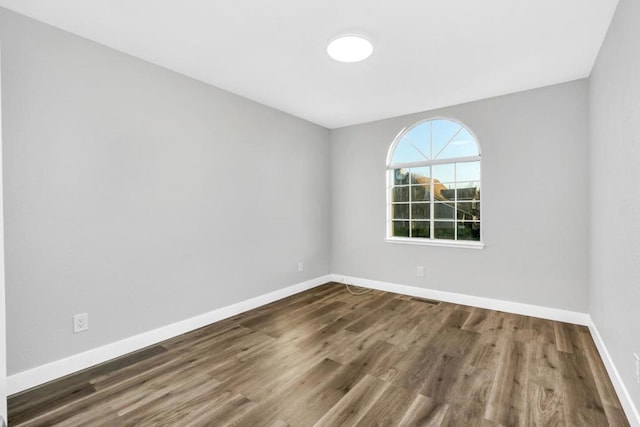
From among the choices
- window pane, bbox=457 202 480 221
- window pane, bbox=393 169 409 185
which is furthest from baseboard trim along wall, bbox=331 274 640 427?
window pane, bbox=393 169 409 185

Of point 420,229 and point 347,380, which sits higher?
point 420,229

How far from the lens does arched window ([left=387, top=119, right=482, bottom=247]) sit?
141 inches

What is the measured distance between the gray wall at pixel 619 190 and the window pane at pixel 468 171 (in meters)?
1.12

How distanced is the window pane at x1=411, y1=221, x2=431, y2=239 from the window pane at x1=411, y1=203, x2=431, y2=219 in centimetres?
8

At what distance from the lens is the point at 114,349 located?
229cm

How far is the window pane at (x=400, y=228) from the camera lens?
408 cm

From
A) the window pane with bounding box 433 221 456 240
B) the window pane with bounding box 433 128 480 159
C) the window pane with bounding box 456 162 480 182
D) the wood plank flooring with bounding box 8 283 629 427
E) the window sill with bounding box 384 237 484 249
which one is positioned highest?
the window pane with bounding box 433 128 480 159

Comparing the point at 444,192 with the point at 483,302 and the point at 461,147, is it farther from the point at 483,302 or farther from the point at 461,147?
the point at 483,302

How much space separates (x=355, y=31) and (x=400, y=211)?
8.46ft

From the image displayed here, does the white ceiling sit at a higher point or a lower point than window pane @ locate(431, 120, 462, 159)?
higher

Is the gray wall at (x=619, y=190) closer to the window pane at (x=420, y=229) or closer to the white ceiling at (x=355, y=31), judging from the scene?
the white ceiling at (x=355, y=31)

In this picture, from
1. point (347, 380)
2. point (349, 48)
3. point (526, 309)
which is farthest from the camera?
point (526, 309)

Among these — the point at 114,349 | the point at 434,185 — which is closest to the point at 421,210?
the point at 434,185

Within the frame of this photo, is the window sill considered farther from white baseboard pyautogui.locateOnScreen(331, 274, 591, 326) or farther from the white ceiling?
the white ceiling
